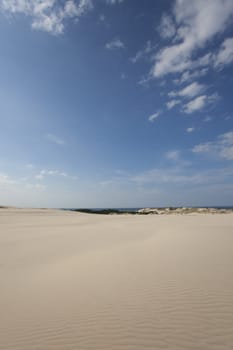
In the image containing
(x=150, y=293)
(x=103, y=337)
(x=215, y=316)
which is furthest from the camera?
(x=150, y=293)

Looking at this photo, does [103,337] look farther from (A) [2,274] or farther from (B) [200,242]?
(B) [200,242]

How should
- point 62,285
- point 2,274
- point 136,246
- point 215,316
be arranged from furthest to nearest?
point 136,246 < point 2,274 < point 62,285 < point 215,316

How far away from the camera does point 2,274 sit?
623 cm

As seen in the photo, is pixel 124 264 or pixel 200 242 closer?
pixel 124 264

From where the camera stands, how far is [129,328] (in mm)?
3484

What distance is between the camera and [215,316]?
12.2ft

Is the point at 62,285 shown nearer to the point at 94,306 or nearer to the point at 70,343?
the point at 94,306

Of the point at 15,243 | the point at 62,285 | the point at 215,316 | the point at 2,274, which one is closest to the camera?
the point at 215,316

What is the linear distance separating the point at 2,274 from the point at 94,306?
11.8 ft

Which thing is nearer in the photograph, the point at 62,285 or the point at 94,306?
the point at 94,306

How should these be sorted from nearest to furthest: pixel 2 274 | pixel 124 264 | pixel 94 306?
pixel 94 306
pixel 2 274
pixel 124 264

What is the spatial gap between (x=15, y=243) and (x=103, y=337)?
27.9 ft

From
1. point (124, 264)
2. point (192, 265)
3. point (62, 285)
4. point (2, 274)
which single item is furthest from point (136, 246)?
point (2, 274)

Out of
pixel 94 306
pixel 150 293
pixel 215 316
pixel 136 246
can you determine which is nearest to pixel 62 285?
pixel 94 306
